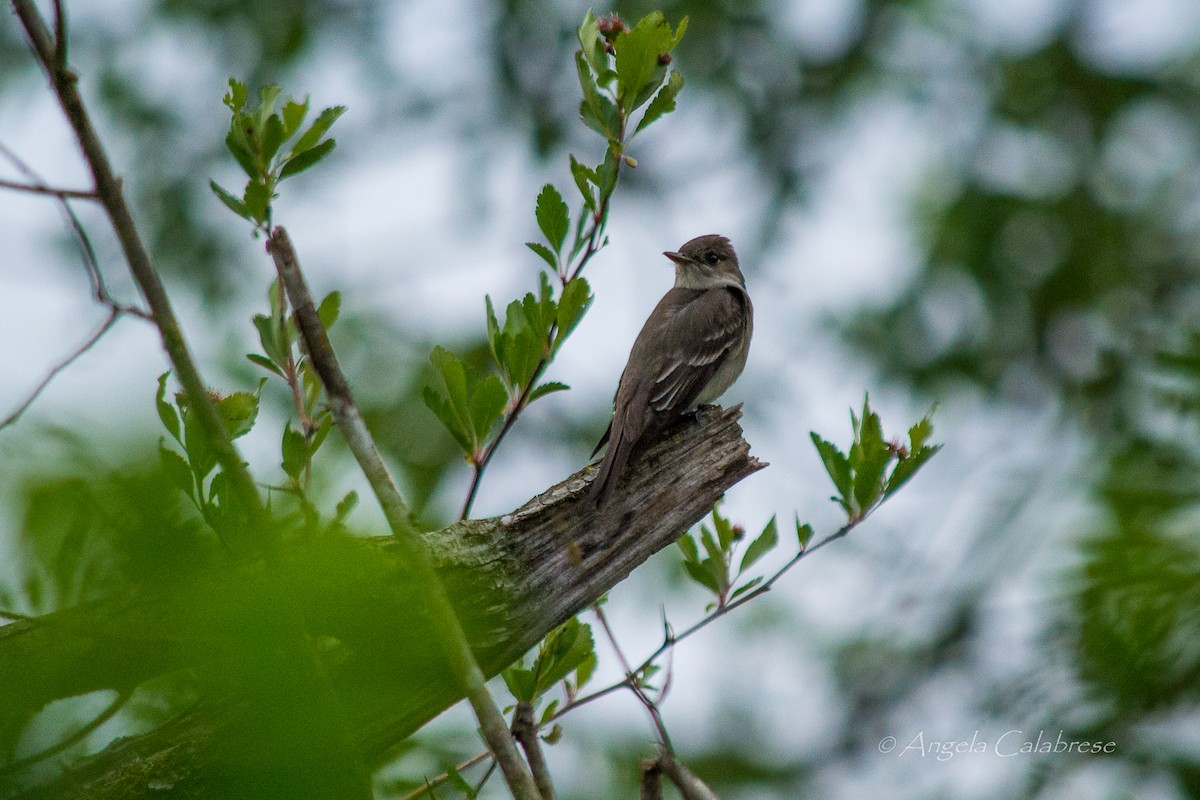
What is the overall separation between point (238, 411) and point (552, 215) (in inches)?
43.0

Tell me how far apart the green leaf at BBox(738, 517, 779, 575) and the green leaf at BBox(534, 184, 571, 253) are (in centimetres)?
124

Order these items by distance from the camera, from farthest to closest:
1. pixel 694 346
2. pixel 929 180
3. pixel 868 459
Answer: pixel 929 180 → pixel 694 346 → pixel 868 459

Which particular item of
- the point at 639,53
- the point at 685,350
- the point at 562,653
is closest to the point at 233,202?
the point at 639,53

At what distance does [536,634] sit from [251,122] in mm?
1737

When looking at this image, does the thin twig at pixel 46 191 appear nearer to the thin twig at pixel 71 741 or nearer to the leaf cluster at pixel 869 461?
the thin twig at pixel 71 741

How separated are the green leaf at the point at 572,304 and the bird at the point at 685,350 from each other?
104 cm

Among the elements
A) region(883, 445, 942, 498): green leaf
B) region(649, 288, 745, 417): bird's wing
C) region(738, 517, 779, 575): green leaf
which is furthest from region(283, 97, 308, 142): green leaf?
region(649, 288, 745, 417): bird's wing

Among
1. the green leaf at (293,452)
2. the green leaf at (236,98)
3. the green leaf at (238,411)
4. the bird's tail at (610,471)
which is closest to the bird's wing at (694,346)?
the bird's tail at (610,471)

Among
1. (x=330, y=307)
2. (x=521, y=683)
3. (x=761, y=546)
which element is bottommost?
(x=521, y=683)

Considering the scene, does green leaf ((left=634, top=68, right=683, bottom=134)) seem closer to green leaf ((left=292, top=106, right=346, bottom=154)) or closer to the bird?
green leaf ((left=292, top=106, right=346, bottom=154))

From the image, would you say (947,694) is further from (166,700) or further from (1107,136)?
(166,700)

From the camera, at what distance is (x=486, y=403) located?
339cm

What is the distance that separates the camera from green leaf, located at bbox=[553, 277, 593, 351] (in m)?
3.46

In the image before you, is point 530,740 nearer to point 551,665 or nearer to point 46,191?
point 551,665
